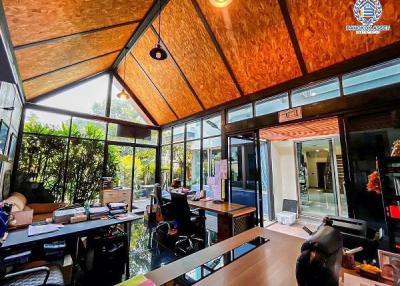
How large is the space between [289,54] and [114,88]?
5.74m

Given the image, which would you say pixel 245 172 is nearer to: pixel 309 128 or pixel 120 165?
pixel 309 128

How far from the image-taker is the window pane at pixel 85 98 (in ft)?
16.9

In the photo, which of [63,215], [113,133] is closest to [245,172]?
[63,215]

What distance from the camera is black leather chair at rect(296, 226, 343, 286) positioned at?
2.44 ft

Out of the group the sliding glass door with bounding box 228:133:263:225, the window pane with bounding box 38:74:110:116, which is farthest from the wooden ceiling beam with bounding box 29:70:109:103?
the sliding glass door with bounding box 228:133:263:225

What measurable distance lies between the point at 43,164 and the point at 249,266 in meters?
5.66

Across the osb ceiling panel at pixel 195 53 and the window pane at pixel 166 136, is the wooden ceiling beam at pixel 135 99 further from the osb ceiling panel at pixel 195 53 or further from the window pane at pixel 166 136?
the osb ceiling panel at pixel 195 53

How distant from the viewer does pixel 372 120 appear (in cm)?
257

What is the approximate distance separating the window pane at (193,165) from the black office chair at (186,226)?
1.87 meters

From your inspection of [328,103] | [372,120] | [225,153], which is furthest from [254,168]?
[372,120]

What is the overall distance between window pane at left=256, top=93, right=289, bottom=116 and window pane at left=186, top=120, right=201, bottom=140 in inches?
82.7

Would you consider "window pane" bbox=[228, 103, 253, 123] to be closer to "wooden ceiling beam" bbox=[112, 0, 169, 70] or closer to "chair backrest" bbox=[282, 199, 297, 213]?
"wooden ceiling beam" bbox=[112, 0, 169, 70]

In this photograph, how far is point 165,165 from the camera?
6.76m

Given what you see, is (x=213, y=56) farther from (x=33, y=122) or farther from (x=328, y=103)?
(x=33, y=122)
